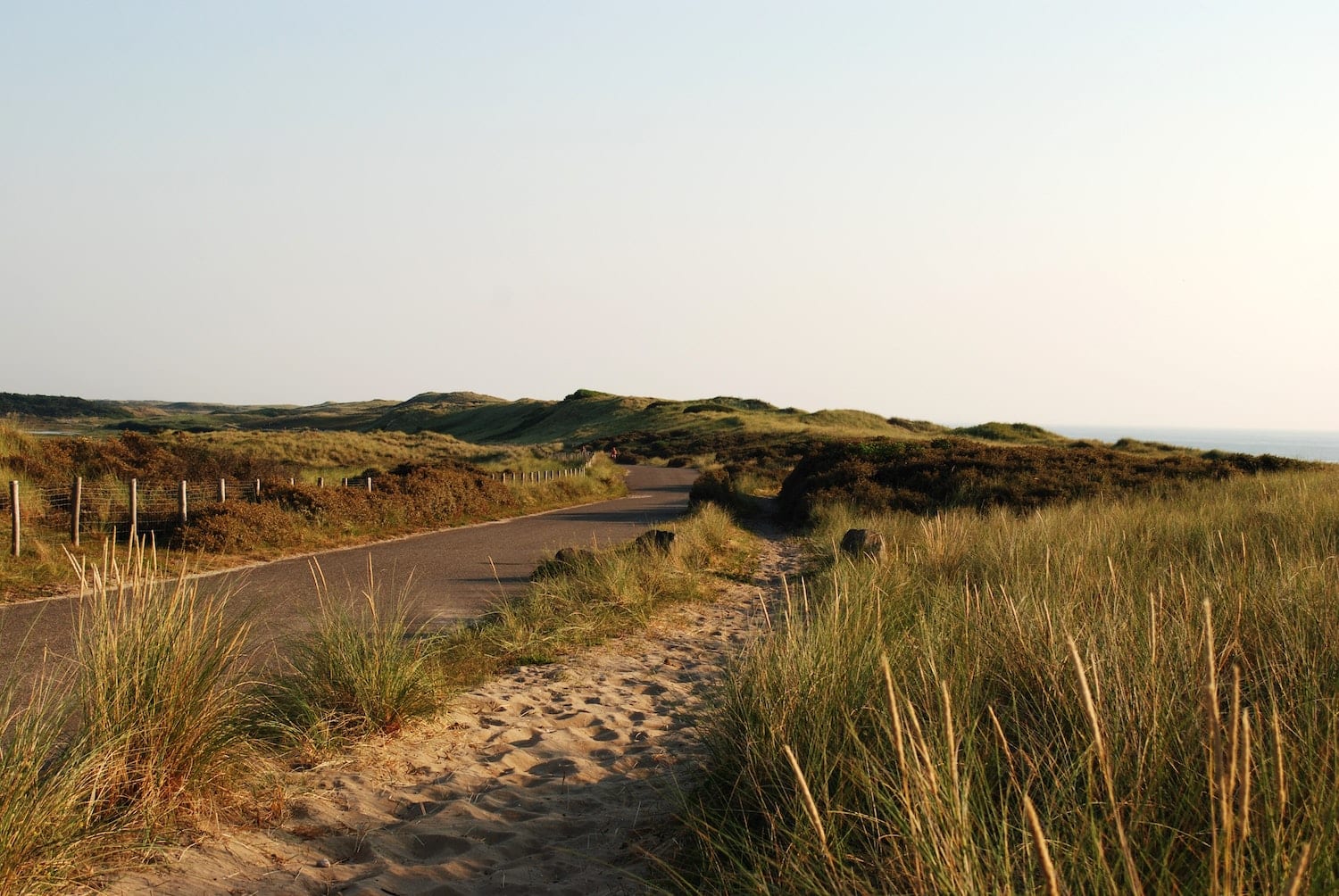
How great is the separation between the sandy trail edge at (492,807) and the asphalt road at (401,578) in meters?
1.11

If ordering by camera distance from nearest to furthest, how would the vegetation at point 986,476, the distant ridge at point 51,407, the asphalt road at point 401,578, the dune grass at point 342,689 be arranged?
the dune grass at point 342,689 < the asphalt road at point 401,578 < the vegetation at point 986,476 < the distant ridge at point 51,407

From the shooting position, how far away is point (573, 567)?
39.2 ft

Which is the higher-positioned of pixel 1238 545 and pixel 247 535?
pixel 1238 545

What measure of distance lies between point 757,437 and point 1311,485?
55.2 metres

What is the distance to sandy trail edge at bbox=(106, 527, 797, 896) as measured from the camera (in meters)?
4.03

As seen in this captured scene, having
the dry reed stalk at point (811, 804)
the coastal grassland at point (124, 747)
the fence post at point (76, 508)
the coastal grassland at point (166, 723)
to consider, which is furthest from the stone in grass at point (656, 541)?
the dry reed stalk at point (811, 804)

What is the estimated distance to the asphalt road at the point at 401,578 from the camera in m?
8.48

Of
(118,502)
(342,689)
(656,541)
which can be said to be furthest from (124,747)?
(118,502)

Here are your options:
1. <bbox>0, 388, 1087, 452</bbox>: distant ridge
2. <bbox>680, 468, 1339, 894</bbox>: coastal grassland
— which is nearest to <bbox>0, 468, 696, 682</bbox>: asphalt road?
<bbox>680, 468, 1339, 894</bbox>: coastal grassland

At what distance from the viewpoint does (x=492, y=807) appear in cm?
498

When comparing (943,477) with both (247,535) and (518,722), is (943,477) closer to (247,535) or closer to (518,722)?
(247,535)

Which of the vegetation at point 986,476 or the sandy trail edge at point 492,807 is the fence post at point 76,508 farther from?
the vegetation at point 986,476

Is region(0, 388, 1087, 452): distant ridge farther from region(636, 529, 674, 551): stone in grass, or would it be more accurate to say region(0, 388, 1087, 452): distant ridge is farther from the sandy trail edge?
the sandy trail edge

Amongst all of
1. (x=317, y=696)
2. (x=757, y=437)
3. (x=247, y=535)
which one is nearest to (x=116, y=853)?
(x=317, y=696)
